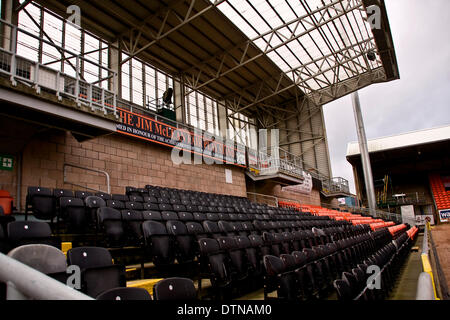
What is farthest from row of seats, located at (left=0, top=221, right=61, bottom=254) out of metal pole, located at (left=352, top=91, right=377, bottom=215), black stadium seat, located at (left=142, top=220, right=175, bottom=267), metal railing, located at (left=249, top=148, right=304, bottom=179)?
metal pole, located at (left=352, top=91, right=377, bottom=215)

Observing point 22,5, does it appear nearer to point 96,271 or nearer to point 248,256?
point 248,256

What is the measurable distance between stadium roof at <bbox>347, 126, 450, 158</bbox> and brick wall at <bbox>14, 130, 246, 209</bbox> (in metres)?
15.6

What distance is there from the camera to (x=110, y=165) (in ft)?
28.3

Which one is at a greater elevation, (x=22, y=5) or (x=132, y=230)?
(x=22, y=5)

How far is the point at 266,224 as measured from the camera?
671cm

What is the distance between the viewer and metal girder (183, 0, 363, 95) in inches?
556

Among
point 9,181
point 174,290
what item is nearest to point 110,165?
point 9,181

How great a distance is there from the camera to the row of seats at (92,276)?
5.92 ft

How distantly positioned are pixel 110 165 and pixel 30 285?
26.4 ft

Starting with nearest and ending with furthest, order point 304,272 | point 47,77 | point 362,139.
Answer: point 304,272, point 47,77, point 362,139

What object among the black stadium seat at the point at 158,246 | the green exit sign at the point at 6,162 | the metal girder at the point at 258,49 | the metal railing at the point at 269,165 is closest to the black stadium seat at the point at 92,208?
the black stadium seat at the point at 158,246

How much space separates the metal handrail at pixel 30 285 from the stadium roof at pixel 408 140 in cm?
2492

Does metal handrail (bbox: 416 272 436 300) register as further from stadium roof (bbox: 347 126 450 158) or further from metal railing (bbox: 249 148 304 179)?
stadium roof (bbox: 347 126 450 158)
